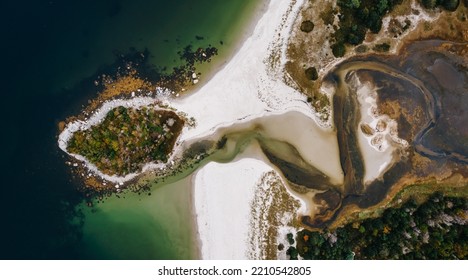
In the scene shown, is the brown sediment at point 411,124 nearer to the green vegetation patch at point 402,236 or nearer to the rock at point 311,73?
the green vegetation patch at point 402,236

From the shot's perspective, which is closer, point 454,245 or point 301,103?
point 454,245

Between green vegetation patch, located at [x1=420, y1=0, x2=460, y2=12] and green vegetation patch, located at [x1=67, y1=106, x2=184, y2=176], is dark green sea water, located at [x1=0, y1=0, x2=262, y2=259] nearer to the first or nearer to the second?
green vegetation patch, located at [x1=67, y1=106, x2=184, y2=176]

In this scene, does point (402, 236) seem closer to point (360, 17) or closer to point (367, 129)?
point (367, 129)

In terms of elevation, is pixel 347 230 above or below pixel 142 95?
below

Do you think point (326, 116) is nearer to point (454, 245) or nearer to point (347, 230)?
point (347, 230)

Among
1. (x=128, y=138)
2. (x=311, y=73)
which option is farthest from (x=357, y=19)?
(x=128, y=138)

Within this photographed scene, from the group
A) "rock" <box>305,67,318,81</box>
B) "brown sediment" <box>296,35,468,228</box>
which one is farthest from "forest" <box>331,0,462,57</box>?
"rock" <box>305,67,318,81</box>

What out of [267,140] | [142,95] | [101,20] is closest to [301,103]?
[267,140]
